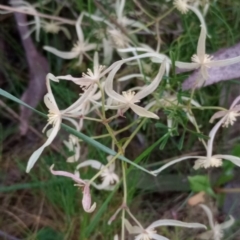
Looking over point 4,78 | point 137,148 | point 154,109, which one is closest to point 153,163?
point 137,148

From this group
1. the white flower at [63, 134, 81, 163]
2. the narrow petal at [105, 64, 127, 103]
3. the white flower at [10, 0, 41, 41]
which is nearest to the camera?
the narrow petal at [105, 64, 127, 103]

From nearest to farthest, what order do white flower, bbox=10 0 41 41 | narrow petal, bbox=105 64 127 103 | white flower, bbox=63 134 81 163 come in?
narrow petal, bbox=105 64 127 103, white flower, bbox=63 134 81 163, white flower, bbox=10 0 41 41

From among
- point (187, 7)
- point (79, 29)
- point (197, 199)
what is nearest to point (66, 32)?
point (79, 29)

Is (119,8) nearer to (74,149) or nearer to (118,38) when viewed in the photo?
(118,38)

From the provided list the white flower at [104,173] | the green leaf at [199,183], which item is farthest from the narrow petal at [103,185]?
the green leaf at [199,183]

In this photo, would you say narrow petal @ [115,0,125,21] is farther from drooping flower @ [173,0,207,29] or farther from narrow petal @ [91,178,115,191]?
narrow petal @ [91,178,115,191]

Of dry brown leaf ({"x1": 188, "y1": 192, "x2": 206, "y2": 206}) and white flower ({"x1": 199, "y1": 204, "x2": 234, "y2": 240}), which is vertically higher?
dry brown leaf ({"x1": 188, "y1": 192, "x2": 206, "y2": 206})

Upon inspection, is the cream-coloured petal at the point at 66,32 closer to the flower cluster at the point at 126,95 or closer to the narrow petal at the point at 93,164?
the flower cluster at the point at 126,95

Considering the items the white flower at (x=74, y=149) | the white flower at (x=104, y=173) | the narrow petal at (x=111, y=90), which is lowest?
the white flower at (x=104, y=173)

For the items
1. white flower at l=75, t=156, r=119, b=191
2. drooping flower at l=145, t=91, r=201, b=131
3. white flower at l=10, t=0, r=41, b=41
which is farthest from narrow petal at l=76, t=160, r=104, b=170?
white flower at l=10, t=0, r=41, b=41
